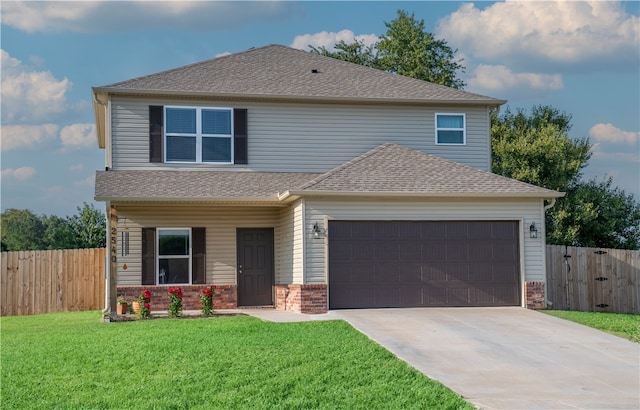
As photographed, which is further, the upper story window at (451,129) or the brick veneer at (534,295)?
the upper story window at (451,129)

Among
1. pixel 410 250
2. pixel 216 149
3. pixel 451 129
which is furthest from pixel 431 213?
pixel 216 149

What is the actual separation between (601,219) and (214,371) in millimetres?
21899

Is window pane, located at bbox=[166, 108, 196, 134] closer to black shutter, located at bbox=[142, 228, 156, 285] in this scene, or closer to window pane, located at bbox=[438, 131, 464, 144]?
black shutter, located at bbox=[142, 228, 156, 285]

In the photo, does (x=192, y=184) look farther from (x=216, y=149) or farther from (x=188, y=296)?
(x=188, y=296)

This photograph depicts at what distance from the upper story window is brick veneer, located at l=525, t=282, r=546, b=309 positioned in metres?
4.98

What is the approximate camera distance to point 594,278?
2083 cm

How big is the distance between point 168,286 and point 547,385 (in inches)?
449

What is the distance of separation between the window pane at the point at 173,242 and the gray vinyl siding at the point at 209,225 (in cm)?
20

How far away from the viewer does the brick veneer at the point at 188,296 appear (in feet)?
60.8

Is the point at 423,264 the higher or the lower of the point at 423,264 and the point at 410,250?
the lower

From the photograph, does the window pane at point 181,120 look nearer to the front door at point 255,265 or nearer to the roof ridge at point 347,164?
the front door at point 255,265

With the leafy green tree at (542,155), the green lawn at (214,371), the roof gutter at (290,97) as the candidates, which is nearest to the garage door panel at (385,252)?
the green lawn at (214,371)

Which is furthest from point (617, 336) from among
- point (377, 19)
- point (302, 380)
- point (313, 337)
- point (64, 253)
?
point (377, 19)

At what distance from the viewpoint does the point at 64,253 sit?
69.3ft
